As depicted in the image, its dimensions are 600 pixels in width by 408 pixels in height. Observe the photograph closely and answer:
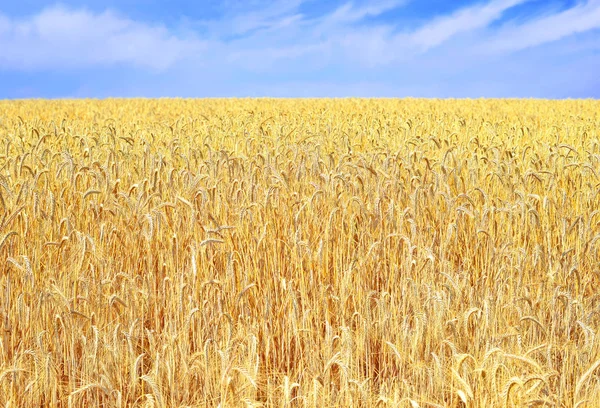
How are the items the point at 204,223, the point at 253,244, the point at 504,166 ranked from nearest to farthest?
1. the point at 253,244
2. the point at 204,223
3. the point at 504,166

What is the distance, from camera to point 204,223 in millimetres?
3639

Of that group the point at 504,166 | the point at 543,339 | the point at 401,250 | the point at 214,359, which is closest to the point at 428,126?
the point at 504,166

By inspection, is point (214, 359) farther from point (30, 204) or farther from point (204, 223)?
point (30, 204)

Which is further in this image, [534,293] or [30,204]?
[30,204]

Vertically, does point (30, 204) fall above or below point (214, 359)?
above

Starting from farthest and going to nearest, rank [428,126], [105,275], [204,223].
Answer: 1. [428,126]
2. [204,223]
3. [105,275]

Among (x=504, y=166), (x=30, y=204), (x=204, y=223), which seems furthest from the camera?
(x=504, y=166)

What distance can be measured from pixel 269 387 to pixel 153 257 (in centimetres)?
149

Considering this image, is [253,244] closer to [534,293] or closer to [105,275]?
[105,275]

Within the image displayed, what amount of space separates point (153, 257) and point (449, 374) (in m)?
1.87

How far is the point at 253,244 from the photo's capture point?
338 cm

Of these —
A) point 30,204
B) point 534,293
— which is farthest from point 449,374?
point 30,204

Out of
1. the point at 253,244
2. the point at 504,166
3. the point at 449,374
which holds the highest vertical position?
the point at 504,166

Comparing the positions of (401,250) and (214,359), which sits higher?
(401,250)
